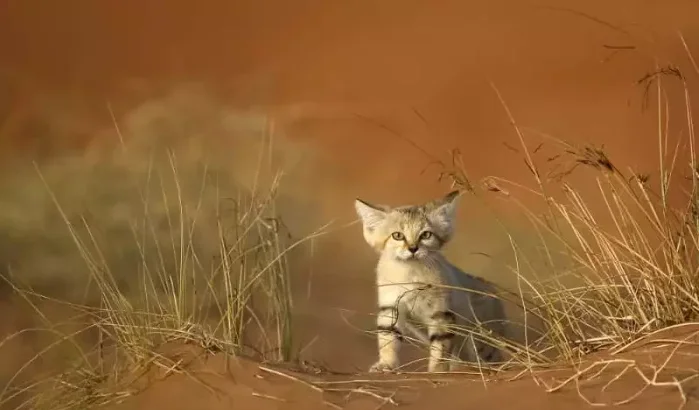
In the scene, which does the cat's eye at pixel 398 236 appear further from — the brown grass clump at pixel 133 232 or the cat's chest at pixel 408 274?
the brown grass clump at pixel 133 232

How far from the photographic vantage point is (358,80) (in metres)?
2.51

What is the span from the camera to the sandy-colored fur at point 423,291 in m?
1.79

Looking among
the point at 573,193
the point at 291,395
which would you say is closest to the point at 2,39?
the point at 291,395

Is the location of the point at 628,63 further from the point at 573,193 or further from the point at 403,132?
the point at 573,193

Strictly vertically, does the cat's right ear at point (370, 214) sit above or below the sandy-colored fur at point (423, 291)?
above

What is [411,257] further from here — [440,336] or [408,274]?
[440,336]

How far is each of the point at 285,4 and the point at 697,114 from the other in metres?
1.28

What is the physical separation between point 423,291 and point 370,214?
249 millimetres

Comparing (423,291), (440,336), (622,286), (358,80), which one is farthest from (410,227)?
(358,80)

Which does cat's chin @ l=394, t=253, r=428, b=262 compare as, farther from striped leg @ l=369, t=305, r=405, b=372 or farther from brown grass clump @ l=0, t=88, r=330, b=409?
brown grass clump @ l=0, t=88, r=330, b=409

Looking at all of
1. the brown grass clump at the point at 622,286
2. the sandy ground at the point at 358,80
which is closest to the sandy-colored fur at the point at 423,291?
the brown grass clump at the point at 622,286

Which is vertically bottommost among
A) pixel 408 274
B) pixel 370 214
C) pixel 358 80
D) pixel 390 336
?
pixel 390 336

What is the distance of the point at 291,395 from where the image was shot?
1.42 meters

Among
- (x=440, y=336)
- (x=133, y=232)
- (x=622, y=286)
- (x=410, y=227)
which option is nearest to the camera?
(x=622, y=286)
